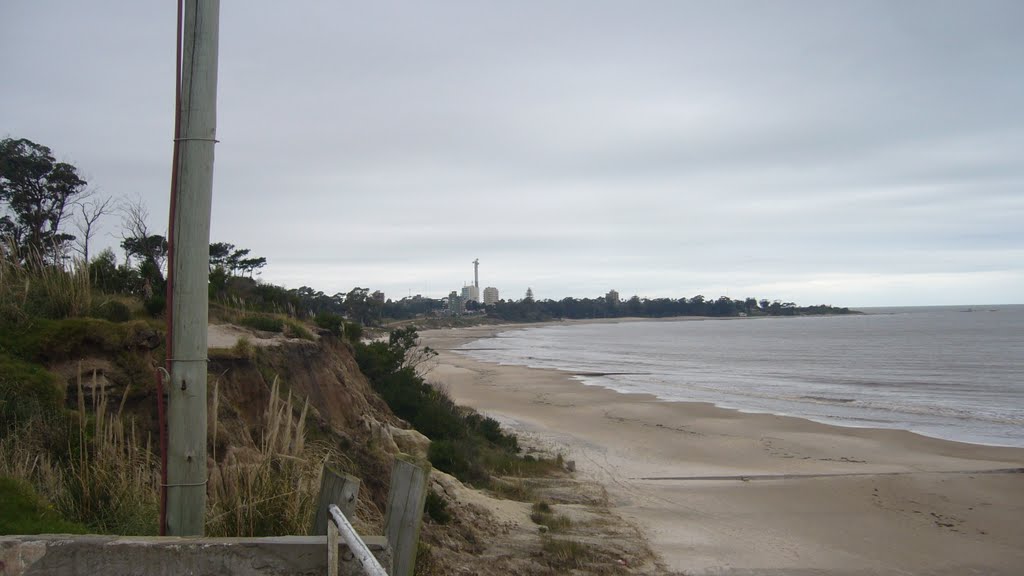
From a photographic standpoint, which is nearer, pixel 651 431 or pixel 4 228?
pixel 4 228

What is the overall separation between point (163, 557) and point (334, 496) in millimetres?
782

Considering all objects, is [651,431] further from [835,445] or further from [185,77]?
[185,77]

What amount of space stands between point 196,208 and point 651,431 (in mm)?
19518

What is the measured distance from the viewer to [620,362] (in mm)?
51562

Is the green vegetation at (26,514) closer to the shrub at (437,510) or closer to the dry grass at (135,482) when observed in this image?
the dry grass at (135,482)

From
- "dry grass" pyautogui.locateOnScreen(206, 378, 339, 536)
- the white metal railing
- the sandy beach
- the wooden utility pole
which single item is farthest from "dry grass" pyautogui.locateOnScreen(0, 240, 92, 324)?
the sandy beach

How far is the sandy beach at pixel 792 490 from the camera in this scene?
1015 cm

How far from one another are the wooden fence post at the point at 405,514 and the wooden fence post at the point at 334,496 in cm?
20

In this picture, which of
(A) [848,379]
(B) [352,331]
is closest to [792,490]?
(B) [352,331]

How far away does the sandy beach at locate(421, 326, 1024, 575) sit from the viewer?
10148 millimetres

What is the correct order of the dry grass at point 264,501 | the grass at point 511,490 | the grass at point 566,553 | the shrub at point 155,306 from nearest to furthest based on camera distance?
1. the dry grass at point 264,501
2. the grass at point 566,553
3. the shrub at point 155,306
4. the grass at point 511,490

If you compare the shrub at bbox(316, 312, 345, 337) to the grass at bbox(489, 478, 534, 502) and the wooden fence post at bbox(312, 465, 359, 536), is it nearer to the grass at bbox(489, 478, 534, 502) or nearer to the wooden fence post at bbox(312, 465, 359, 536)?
the grass at bbox(489, 478, 534, 502)

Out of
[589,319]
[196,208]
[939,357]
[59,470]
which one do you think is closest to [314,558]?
[196,208]

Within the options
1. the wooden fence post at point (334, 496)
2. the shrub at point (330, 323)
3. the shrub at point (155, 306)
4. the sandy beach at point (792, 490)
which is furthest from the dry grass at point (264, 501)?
the shrub at point (330, 323)
